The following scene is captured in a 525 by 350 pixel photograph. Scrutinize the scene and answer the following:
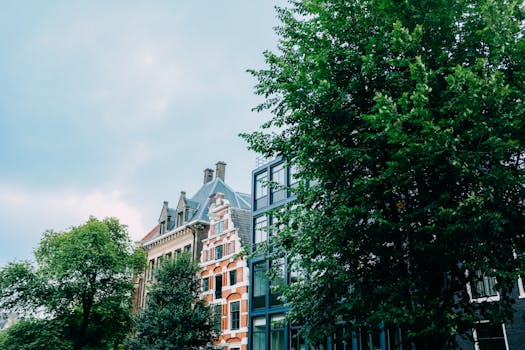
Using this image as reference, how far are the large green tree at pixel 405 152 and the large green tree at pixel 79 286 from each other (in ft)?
96.3

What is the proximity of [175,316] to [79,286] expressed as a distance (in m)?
12.9

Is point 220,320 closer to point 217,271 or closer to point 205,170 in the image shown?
point 217,271

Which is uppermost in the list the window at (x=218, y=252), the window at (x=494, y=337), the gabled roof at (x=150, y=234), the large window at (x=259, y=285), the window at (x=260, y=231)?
the gabled roof at (x=150, y=234)

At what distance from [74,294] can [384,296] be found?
110 feet

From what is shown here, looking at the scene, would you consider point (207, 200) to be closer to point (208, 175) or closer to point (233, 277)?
point (208, 175)

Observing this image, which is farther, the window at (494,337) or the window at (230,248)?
the window at (230,248)

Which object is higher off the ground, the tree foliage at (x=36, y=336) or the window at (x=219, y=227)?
the window at (x=219, y=227)

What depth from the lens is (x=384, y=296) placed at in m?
12.3

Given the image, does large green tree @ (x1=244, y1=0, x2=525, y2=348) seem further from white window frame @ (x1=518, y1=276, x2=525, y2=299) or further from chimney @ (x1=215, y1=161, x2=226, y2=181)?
chimney @ (x1=215, y1=161, x2=226, y2=181)

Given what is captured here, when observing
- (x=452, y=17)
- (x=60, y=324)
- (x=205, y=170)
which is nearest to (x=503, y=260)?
→ (x=452, y=17)

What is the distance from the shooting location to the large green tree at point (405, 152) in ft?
34.2

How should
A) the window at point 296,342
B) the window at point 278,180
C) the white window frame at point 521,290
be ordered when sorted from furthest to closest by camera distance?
the window at point 278,180 < the window at point 296,342 < the white window frame at point 521,290

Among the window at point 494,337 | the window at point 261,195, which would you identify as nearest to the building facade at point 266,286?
the window at point 261,195

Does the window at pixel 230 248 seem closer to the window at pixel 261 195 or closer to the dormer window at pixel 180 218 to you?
the window at pixel 261 195
